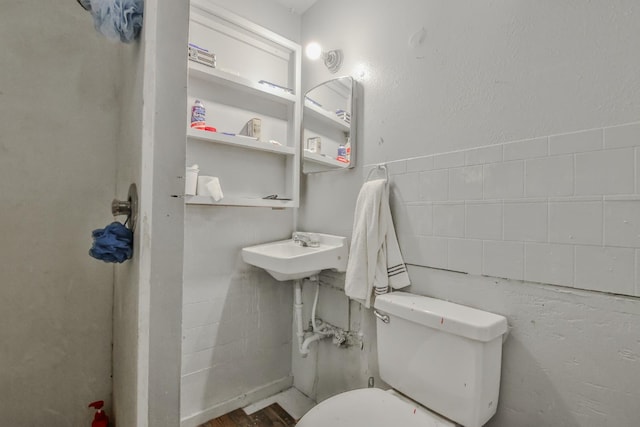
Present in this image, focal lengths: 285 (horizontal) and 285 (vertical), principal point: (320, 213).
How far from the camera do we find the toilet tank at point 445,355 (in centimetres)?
91

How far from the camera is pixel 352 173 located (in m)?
1.56

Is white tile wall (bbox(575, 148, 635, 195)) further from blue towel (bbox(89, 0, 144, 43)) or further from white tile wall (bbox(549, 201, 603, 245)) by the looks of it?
blue towel (bbox(89, 0, 144, 43))

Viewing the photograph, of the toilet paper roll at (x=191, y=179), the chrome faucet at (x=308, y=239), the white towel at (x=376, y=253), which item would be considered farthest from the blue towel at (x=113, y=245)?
the chrome faucet at (x=308, y=239)

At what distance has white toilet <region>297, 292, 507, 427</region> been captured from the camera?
0.91 metres

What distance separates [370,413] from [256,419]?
0.94 metres

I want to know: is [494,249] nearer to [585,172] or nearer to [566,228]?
[566,228]

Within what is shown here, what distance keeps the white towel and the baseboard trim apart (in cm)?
97

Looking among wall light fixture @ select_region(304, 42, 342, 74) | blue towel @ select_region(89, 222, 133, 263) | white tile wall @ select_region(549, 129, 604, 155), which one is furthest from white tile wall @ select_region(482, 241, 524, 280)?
wall light fixture @ select_region(304, 42, 342, 74)

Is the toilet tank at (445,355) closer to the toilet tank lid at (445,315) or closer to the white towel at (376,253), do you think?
the toilet tank lid at (445,315)

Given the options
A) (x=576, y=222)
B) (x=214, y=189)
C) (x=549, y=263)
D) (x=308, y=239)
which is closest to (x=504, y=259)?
(x=549, y=263)

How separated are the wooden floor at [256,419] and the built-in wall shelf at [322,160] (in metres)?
1.42

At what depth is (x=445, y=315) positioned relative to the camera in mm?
979

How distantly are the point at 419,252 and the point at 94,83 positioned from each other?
1.50m

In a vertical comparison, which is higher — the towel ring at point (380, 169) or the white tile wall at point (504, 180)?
the towel ring at point (380, 169)
